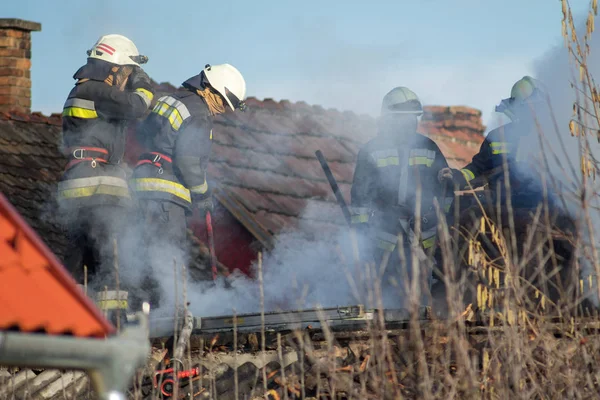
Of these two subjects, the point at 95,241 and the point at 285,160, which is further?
the point at 285,160

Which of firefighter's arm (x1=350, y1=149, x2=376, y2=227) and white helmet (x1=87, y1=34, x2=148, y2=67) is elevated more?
white helmet (x1=87, y1=34, x2=148, y2=67)

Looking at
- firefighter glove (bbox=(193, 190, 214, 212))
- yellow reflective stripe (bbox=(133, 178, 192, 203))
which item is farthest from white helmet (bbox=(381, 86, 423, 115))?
yellow reflective stripe (bbox=(133, 178, 192, 203))

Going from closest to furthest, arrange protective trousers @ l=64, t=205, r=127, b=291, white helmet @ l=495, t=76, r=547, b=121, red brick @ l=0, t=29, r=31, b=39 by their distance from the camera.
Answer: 1. protective trousers @ l=64, t=205, r=127, b=291
2. white helmet @ l=495, t=76, r=547, b=121
3. red brick @ l=0, t=29, r=31, b=39

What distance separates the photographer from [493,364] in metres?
5.31

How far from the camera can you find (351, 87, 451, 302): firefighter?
8.82 metres

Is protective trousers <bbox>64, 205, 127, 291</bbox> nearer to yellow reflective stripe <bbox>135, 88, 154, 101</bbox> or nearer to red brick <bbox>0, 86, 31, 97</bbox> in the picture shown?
yellow reflective stripe <bbox>135, 88, 154, 101</bbox>

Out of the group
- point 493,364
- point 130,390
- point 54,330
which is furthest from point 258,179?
point 54,330

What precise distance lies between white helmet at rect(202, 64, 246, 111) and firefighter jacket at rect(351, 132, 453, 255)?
1283mm

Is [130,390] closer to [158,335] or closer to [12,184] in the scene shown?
[158,335]

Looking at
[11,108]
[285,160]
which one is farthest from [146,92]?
[11,108]

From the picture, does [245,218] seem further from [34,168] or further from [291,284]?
[34,168]

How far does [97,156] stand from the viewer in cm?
795

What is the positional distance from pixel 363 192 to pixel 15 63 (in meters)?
7.98

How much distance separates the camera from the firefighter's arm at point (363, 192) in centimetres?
892
